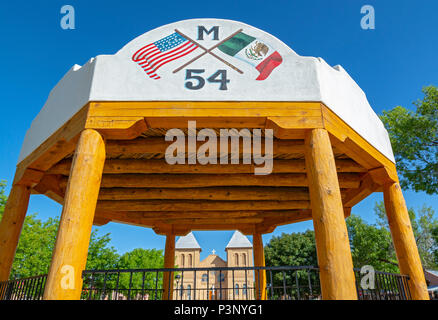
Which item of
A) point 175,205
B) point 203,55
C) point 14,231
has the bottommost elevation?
point 14,231

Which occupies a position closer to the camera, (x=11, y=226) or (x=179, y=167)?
(x=11, y=226)

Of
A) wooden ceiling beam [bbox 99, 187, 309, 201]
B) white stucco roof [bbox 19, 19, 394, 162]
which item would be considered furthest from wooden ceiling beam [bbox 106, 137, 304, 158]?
wooden ceiling beam [bbox 99, 187, 309, 201]

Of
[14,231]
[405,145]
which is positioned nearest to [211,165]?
[14,231]

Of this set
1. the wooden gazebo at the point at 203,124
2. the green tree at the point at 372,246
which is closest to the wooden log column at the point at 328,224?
the wooden gazebo at the point at 203,124

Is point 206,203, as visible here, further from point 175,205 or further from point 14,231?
point 14,231

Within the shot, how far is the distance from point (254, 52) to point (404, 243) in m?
5.33

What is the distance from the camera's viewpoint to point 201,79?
217 inches

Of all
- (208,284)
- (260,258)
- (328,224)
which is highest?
(260,258)

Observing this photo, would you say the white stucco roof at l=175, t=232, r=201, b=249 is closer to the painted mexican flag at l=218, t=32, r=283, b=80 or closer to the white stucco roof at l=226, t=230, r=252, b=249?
the white stucco roof at l=226, t=230, r=252, b=249

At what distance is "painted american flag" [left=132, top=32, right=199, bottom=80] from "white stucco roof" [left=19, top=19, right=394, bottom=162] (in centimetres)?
8

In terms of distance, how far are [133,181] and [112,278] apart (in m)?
26.4

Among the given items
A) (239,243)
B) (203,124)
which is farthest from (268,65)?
(239,243)

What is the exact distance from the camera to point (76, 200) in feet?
15.0

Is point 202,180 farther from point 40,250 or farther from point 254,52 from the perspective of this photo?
point 40,250
